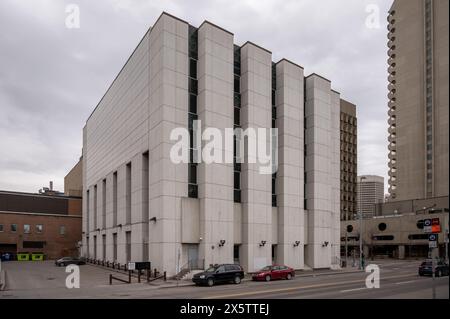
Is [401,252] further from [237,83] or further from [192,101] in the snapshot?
[192,101]

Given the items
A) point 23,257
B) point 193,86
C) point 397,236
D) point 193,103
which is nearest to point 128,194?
point 193,103

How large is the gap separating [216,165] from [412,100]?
90.5m

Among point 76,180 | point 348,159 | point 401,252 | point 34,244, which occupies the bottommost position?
point 401,252

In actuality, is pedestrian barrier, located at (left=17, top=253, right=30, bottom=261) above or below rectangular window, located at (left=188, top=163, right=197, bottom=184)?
below

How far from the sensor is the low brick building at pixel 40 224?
76750mm

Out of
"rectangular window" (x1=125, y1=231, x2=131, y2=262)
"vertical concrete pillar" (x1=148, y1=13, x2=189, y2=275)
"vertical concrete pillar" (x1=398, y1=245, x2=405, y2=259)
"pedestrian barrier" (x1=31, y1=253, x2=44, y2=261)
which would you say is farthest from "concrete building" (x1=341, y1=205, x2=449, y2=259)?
"vertical concrete pillar" (x1=148, y1=13, x2=189, y2=275)

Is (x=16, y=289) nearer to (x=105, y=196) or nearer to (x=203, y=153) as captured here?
(x=203, y=153)

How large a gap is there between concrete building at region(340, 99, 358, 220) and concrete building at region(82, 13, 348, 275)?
83092mm

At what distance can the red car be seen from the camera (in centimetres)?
3641

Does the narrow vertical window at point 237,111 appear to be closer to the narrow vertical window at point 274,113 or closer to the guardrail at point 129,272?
the narrow vertical window at point 274,113

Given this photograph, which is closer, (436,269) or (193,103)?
(436,269)

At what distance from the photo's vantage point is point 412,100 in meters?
116

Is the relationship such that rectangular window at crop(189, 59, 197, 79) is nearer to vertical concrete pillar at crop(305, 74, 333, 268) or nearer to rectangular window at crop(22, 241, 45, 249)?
vertical concrete pillar at crop(305, 74, 333, 268)
